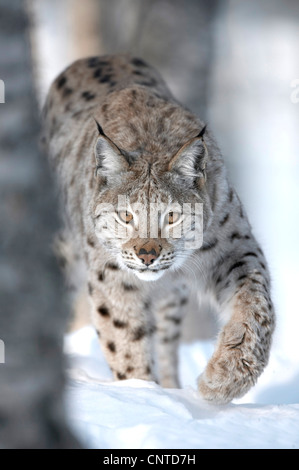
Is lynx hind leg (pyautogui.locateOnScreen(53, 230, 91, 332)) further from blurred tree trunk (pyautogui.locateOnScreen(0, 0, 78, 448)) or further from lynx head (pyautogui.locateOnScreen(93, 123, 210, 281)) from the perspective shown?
blurred tree trunk (pyautogui.locateOnScreen(0, 0, 78, 448))

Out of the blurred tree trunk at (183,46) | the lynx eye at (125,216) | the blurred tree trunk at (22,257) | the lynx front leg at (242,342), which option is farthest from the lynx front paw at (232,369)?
the blurred tree trunk at (183,46)

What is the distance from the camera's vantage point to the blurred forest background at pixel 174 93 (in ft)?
8.01

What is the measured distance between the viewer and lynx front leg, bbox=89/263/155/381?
4.37 m

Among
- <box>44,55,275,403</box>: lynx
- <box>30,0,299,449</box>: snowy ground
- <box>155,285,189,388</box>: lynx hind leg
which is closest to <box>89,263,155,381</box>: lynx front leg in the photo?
<box>44,55,275,403</box>: lynx

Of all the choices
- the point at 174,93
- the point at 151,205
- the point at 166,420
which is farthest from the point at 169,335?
the point at 166,420

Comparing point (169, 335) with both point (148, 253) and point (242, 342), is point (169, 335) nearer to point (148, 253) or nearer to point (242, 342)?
point (242, 342)

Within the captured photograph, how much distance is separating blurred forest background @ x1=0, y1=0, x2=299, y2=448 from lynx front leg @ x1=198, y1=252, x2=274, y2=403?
3.76ft

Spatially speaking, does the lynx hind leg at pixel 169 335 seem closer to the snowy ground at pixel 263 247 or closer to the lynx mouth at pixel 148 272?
the snowy ground at pixel 263 247

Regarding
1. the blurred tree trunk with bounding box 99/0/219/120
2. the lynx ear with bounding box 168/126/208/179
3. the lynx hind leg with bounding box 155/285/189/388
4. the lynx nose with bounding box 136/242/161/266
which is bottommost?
the lynx hind leg with bounding box 155/285/189/388

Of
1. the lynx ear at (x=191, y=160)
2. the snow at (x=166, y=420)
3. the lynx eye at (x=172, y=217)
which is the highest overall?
the lynx ear at (x=191, y=160)

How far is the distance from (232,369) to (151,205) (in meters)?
0.90

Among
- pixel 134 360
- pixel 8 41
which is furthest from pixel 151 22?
pixel 8 41

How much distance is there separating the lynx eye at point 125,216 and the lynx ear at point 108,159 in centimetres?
23

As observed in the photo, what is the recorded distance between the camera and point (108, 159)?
160 inches
